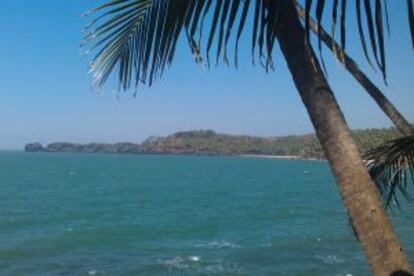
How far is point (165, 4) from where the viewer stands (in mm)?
2594

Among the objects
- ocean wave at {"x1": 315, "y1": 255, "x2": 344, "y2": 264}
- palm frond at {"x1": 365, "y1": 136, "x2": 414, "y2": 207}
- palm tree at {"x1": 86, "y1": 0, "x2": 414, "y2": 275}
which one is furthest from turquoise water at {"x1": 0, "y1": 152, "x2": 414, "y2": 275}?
palm tree at {"x1": 86, "y1": 0, "x2": 414, "y2": 275}

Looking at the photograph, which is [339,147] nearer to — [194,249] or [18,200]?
[194,249]

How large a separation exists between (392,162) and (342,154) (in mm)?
1406

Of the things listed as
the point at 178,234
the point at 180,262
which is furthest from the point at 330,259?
the point at 178,234

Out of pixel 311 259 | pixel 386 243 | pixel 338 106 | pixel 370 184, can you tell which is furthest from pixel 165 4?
pixel 311 259

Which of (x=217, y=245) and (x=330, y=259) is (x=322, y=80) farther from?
(x=217, y=245)

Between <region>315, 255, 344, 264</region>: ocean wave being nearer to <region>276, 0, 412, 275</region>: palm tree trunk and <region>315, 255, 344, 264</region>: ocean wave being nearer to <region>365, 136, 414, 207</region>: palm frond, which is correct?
<region>365, 136, 414, 207</region>: palm frond

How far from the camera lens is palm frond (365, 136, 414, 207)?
3.36 metres

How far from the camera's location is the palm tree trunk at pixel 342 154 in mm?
2105

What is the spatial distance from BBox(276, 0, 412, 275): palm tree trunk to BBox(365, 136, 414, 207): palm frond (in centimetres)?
105

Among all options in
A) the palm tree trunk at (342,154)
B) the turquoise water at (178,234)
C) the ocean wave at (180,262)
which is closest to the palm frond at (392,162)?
the palm tree trunk at (342,154)

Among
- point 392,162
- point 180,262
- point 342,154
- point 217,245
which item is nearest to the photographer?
point 342,154

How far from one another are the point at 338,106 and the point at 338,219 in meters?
48.7

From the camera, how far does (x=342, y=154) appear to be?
7.19ft
